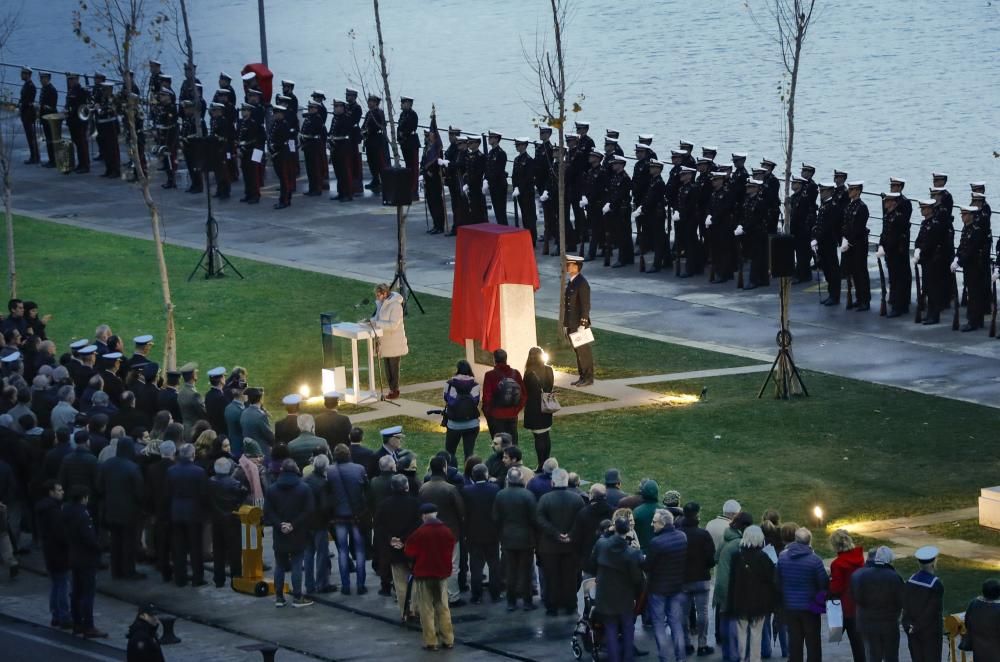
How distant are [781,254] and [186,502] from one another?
9.58 metres

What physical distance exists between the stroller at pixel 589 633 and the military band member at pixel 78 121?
2757 cm

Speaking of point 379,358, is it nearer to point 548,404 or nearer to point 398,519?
point 548,404

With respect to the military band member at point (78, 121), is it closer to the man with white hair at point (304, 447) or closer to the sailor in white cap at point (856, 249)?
the sailor in white cap at point (856, 249)

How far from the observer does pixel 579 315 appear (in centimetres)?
2791

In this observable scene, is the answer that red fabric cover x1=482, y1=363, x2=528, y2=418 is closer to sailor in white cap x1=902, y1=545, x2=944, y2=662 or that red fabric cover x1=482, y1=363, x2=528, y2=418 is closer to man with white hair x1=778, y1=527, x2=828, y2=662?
man with white hair x1=778, y1=527, x2=828, y2=662

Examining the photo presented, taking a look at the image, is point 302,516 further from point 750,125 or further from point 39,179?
point 750,125

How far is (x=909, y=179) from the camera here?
182 ft

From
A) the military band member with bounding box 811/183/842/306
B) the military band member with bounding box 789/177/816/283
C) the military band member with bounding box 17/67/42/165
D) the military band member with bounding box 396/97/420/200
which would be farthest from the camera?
the military band member with bounding box 17/67/42/165

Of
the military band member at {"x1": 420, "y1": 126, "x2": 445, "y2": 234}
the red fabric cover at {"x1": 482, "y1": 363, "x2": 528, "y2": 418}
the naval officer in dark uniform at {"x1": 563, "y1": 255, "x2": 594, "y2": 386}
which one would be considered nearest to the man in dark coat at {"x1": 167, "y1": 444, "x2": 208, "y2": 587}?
the red fabric cover at {"x1": 482, "y1": 363, "x2": 528, "y2": 418}

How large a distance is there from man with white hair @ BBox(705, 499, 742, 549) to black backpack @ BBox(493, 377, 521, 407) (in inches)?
198

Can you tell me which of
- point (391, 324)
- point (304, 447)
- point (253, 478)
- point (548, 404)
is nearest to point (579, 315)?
point (391, 324)

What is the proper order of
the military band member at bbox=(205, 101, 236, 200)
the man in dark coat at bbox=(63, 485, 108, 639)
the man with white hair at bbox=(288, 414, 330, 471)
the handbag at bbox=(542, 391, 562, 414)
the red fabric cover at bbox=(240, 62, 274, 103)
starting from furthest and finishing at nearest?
the red fabric cover at bbox=(240, 62, 274, 103) < the military band member at bbox=(205, 101, 236, 200) < the handbag at bbox=(542, 391, 562, 414) < the man with white hair at bbox=(288, 414, 330, 471) < the man in dark coat at bbox=(63, 485, 108, 639)

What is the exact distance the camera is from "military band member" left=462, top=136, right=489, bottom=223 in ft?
123

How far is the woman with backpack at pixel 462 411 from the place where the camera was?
23188 mm
